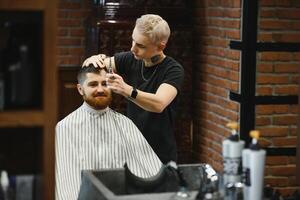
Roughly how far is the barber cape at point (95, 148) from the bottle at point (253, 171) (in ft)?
2.80

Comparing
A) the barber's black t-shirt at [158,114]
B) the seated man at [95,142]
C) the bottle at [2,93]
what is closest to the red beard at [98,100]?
the seated man at [95,142]

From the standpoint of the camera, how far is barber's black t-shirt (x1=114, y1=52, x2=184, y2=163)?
3367 mm

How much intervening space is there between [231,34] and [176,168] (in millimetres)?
1782

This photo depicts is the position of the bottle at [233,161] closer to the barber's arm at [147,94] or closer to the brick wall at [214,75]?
the barber's arm at [147,94]

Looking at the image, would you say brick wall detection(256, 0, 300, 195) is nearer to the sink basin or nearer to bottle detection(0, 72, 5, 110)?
the sink basin

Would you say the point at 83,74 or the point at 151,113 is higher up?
the point at 83,74

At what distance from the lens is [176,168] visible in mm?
2676

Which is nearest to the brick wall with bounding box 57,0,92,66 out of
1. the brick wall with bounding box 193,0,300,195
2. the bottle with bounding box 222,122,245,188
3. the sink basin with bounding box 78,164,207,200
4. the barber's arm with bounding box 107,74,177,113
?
the brick wall with bounding box 193,0,300,195

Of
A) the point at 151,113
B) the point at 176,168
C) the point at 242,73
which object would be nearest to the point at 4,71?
the point at 176,168

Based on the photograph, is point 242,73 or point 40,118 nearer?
point 40,118

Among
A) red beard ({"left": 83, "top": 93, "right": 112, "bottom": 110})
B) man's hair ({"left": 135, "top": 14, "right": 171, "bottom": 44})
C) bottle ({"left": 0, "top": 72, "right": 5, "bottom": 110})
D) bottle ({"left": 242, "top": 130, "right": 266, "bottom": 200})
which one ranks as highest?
man's hair ({"left": 135, "top": 14, "right": 171, "bottom": 44})

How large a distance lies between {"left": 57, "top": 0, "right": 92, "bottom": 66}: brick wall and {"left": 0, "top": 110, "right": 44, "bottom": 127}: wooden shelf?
2822 millimetres

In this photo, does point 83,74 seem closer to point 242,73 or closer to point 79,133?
point 79,133

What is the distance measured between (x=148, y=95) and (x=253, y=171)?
882 mm
